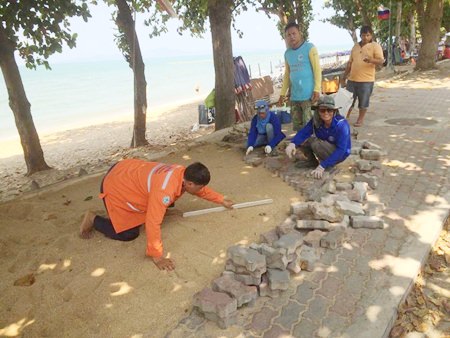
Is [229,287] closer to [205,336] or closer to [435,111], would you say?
[205,336]

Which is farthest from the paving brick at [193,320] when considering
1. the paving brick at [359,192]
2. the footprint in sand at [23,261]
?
the paving brick at [359,192]

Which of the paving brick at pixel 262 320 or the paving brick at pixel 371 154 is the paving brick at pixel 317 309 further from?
the paving brick at pixel 371 154

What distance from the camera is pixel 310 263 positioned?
2.93 metres

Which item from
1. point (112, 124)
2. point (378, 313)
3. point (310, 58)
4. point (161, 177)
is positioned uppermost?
point (310, 58)

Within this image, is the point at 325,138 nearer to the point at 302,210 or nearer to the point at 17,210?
the point at 302,210

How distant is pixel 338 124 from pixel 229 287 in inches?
102

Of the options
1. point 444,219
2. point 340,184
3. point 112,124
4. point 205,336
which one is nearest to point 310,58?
point 340,184

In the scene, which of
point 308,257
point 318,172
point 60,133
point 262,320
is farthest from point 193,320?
point 60,133

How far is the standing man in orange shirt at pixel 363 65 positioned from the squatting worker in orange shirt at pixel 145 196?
4193 millimetres

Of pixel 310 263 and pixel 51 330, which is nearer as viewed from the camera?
pixel 51 330

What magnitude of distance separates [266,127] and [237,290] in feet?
10.6

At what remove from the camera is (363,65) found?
6492 mm

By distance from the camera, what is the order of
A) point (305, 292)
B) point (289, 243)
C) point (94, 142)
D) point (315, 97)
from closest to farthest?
point (305, 292)
point (289, 243)
point (315, 97)
point (94, 142)

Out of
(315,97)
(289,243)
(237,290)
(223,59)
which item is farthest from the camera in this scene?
(223,59)
